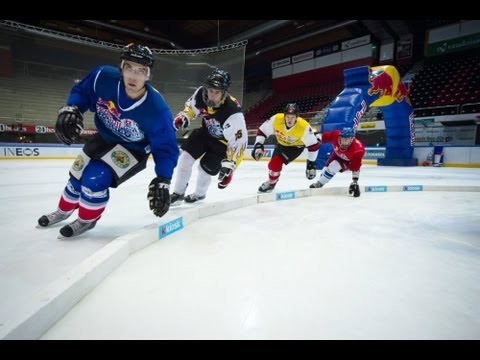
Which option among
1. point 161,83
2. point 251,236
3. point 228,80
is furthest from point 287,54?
point 251,236

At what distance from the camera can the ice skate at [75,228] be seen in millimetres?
1850

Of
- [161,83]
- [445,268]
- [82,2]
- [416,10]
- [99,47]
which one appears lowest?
[445,268]

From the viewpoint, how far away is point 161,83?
45.0ft

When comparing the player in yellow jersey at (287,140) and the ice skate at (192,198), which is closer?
the ice skate at (192,198)

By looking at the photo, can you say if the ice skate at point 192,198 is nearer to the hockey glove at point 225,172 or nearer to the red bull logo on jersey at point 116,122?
the hockey glove at point 225,172

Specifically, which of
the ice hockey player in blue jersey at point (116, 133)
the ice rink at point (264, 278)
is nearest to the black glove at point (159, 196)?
the ice hockey player in blue jersey at point (116, 133)

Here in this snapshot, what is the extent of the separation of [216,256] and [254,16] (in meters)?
1.34

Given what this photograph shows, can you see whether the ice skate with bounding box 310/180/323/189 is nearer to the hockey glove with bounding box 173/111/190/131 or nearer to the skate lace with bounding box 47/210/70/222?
the hockey glove with bounding box 173/111/190/131

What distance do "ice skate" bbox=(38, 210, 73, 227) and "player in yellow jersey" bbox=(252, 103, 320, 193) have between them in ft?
8.38

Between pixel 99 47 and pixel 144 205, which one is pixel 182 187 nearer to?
pixel 144 205

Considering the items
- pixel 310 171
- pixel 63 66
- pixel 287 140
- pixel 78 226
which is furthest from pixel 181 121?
pixel 63 66

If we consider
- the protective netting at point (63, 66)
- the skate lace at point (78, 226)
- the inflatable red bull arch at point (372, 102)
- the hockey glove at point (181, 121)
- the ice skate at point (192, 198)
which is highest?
the protective netting at point (63, 66)

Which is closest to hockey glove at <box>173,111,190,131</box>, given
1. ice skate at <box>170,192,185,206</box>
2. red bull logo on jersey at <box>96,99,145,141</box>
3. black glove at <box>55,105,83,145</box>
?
ice skate at <box>170,192,185,206</box>

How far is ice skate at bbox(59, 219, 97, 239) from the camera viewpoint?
1850 millimetres
